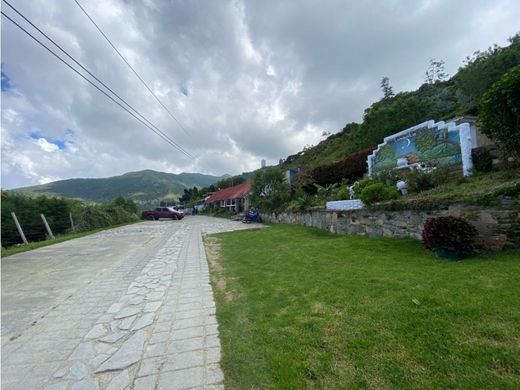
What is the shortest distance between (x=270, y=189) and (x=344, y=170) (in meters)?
4.93

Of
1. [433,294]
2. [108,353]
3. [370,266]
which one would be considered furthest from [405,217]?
[108,353]

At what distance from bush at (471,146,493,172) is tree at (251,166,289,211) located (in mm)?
9723

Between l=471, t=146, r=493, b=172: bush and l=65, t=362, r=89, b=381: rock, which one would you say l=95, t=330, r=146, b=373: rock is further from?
l=471, t=146, r=493, b=172: bush

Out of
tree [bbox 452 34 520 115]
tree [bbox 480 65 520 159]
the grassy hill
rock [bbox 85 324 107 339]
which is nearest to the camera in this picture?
rock [bbox 85 324 107 339]

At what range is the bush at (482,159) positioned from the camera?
257 inches

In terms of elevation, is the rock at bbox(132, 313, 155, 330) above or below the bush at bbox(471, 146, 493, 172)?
below

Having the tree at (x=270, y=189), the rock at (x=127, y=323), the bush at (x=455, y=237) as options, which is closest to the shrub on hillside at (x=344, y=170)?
the tree at (x=270, y=189)

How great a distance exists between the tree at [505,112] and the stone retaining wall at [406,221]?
215cm

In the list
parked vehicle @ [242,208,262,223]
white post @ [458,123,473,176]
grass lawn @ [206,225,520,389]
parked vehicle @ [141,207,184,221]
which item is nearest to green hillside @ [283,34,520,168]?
white post @ [458,123,473,176]

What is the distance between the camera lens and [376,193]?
748cm

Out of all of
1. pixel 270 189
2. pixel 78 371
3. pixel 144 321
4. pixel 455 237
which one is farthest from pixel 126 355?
pixel 270 189

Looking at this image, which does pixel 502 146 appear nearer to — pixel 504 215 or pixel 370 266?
pixel 504 215

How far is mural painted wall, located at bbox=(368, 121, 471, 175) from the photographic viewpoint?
757cm

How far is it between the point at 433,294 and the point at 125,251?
330 inches
